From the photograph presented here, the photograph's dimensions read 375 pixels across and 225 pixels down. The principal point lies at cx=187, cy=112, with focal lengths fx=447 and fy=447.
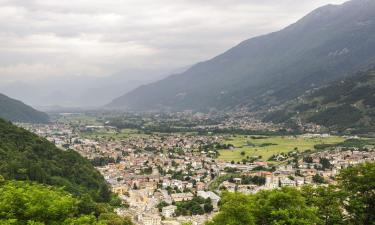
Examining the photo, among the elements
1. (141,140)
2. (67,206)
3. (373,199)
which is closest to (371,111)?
(141,140)

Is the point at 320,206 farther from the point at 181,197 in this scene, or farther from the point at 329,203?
the point at 181,197

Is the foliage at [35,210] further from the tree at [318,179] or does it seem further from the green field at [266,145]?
the green field at [266,145]

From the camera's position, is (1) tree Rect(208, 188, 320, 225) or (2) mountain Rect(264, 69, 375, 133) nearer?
(1) tree Rect(208, 188, 320, 225)

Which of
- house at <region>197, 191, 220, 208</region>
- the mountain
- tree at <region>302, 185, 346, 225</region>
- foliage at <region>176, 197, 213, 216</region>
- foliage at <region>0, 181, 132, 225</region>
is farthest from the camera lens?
the mountain

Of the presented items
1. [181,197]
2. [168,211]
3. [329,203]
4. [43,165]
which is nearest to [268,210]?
[329,203]

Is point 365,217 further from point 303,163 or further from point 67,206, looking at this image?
point 303,163

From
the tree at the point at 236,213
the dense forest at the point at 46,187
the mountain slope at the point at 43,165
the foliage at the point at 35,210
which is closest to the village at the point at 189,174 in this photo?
the mountain slope at the point at 43,165

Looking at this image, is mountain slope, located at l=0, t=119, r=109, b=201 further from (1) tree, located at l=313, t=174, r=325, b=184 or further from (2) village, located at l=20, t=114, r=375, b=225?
(1) tree, located at l=313, t=174, r=325, b=184

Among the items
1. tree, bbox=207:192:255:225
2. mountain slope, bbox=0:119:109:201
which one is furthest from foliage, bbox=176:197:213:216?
tree, bbox=207:192:255:225
